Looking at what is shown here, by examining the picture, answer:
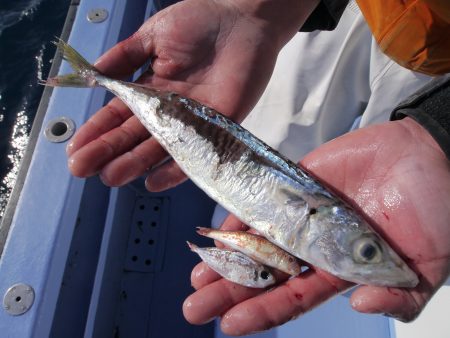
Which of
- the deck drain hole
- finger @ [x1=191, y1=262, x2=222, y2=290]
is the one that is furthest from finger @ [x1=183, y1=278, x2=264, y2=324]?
the deck drain hole

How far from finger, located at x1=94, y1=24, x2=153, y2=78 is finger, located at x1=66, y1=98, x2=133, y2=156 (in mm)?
267

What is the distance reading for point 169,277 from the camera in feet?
11.2

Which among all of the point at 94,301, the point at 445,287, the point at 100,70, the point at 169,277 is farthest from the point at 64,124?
the point at 445,287

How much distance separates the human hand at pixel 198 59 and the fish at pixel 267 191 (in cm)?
17

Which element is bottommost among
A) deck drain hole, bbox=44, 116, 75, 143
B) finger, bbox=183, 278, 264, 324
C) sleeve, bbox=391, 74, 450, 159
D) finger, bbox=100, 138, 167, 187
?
finger, bbox=183, 278, 264, 324

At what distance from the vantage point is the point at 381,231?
2031 millimetres

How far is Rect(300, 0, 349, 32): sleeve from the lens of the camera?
3.10 metres

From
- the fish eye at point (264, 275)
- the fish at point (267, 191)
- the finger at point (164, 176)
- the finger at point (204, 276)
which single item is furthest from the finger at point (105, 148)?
the fish eye at point (264, 275)

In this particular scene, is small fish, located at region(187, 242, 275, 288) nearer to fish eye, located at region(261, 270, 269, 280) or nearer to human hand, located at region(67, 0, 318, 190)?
fish eye, located at region(261, 270, 269, 280)

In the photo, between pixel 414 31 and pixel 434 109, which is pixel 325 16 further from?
pixel 434 109

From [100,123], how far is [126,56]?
1.99 feet

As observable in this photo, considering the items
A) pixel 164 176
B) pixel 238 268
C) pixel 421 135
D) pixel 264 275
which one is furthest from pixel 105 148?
pixel 421 135

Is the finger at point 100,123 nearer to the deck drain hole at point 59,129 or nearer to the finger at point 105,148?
the finger at point 105,148

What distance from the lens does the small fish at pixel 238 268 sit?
6.73 feet
